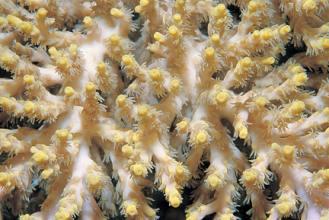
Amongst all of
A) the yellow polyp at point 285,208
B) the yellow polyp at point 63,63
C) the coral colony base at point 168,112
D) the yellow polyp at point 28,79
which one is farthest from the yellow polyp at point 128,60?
the yellow polyp at point 285,208

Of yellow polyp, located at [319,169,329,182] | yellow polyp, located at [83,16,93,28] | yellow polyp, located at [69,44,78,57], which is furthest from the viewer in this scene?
yellow polyp, located at [83,16,93,28]

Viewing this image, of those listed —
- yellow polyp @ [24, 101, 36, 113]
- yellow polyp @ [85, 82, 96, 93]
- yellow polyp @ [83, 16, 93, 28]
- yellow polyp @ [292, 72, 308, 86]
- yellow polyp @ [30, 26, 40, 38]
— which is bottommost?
yellow polyp @ [24, 101, 36, 113]

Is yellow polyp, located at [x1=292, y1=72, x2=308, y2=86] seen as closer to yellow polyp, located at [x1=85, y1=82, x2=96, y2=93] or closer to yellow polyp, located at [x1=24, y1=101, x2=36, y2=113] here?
yellow polyp, located at [x1=85, y1=82, x2=96, y2=93]

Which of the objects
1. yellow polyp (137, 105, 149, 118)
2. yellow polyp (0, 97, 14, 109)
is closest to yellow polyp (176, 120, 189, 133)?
yellow polyp (137, 105, 149, 118)

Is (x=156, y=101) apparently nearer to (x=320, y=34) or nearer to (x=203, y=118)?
(x=203, y=118)

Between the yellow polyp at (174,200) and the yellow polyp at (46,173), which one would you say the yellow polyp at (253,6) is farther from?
the yellow polyp at (46,173)

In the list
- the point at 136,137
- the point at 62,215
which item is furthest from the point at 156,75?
the point at 62,215

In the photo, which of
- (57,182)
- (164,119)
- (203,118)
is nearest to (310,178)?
(203,118)
